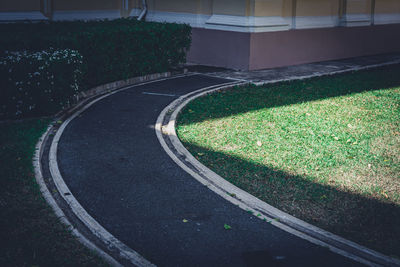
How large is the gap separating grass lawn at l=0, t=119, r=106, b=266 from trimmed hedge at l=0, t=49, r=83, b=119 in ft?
6.39

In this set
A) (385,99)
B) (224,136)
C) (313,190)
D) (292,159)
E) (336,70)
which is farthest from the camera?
(336,70)

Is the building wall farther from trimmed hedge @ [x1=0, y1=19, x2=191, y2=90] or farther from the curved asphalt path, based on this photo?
the curved asphalt path

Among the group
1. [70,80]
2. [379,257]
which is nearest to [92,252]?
[379,257]

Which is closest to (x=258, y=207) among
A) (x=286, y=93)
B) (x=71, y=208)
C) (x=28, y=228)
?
(x=71, y=208)

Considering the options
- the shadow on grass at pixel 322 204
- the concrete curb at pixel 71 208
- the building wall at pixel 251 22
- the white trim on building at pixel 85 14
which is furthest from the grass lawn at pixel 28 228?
the white trim on building at pixel 85 14

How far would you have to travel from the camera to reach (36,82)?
9.08m

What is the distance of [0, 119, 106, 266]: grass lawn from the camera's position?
4531mm

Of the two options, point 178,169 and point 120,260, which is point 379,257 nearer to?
point 120,260

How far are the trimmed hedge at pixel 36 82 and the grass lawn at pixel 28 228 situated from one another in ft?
6.39

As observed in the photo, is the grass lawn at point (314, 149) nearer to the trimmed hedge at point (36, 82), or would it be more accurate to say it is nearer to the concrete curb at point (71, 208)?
the concrete curb at point (71, 208)

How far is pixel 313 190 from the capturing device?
645cm

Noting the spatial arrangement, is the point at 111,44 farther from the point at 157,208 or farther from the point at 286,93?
the point at 157,208

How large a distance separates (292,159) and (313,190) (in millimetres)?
1197

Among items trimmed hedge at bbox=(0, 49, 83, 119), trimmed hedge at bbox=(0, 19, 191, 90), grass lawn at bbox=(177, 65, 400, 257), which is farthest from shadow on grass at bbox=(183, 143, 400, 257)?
trimmed hedge at bbox=(0, 19, 191, 90)
